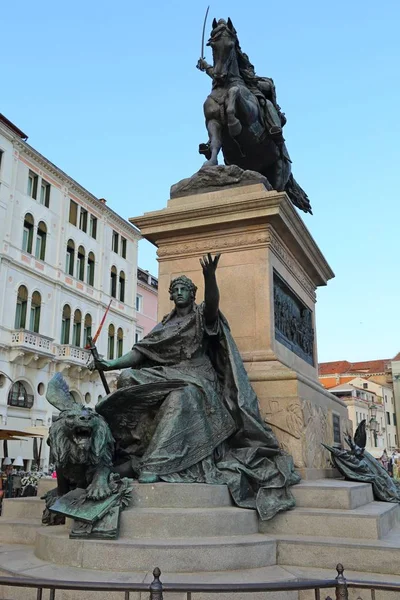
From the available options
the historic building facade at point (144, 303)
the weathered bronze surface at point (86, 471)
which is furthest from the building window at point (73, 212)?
the weathered bronze surface at point (86, 471)

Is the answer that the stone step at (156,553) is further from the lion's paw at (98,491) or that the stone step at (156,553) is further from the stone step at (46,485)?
the stone step at (46,485)

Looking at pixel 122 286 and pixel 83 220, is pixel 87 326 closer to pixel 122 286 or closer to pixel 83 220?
pixel 122 286

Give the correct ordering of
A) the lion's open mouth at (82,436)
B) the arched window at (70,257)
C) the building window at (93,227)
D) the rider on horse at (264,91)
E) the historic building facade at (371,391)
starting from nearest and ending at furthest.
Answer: the lion's open mouth at (82,436)
the rider on horse at (264,91)
the arched window at (70,257)
the building window at (93,227)
the historic building facade at (371,391)

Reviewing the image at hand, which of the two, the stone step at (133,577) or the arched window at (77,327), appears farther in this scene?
the arched window at (77,327)

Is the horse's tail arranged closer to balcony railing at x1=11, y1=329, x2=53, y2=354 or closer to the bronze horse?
the bronze horse

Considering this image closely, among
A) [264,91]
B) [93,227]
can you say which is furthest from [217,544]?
[93,227]

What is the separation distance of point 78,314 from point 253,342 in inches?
1199

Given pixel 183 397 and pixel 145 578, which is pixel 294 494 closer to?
pixel 183 397

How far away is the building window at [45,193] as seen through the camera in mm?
33281

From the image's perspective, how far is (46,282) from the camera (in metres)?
32.8

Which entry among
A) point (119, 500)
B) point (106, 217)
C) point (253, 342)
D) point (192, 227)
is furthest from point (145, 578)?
point (106, 217)

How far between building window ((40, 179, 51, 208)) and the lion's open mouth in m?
30.7

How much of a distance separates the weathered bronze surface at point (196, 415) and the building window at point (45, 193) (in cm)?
2947

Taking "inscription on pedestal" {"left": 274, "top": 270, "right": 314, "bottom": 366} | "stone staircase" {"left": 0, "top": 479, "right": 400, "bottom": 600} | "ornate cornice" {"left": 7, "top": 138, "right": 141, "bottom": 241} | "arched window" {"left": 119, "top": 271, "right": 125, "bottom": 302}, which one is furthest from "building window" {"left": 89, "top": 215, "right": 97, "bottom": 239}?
"stone staircase" {"left": 0, "top": 479, "right": 400, "bottom": 600}
